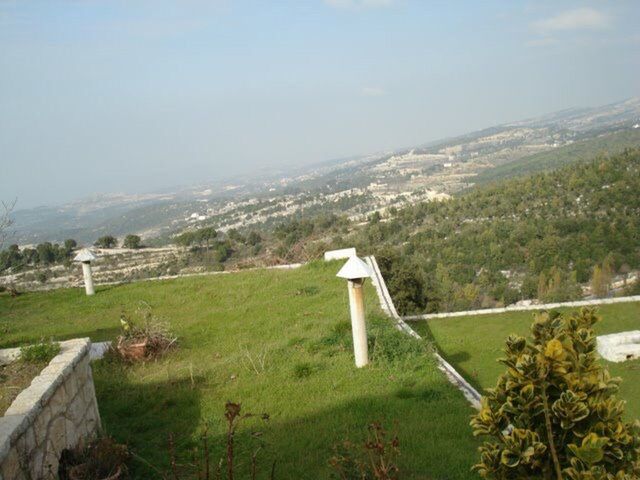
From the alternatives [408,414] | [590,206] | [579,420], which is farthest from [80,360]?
[590,206]

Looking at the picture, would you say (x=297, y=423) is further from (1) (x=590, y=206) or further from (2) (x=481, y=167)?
(2) (x=481, y=167)

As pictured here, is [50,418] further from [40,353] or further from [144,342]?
[144,342]

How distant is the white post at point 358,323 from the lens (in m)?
6.60

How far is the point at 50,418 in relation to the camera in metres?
4.16

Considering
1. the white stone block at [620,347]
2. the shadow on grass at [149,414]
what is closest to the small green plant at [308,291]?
the shadow on grass at [149,414]

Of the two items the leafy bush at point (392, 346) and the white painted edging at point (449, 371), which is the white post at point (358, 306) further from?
the white painted edging at point (449, 371)

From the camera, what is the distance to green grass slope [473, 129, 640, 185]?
62275mm

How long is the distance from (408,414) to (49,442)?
10.8 ft

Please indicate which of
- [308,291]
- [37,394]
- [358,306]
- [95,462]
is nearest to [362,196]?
[308,291]

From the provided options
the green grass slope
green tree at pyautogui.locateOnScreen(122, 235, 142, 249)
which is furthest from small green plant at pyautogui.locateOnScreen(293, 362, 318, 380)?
the green grass slope

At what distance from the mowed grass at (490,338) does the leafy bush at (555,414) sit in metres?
4.00

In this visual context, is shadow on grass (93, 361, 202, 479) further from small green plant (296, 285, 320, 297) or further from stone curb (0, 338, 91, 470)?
small green plant (296, 285, 320, 297)

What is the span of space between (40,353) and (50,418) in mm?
1189

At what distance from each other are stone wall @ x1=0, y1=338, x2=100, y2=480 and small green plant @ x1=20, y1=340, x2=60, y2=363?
0.09 metres
